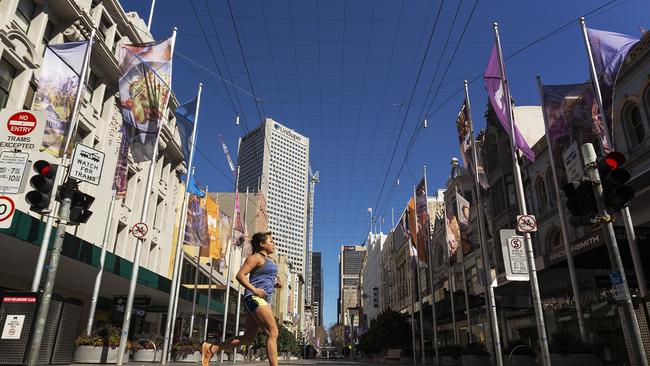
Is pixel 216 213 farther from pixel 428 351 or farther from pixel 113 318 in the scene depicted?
pixel 428 351

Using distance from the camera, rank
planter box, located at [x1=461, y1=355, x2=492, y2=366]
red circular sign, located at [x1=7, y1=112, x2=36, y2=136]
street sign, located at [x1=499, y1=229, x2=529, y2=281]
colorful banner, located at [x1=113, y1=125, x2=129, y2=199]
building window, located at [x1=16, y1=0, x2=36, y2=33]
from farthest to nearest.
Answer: colorful banner, located at [x1=113, y1=125, x2=129, y2=199]
planter box, located at [x1=461, y1=355, x2=492, y2=366]
building window, located at [x1=16, y1=0, x2=36, y2=33]
street sign, located at [x1=499, y1=229, x2=529, y2=281]
red circular sign, located at [x1=7, y1=112, x2=36, y2=136]

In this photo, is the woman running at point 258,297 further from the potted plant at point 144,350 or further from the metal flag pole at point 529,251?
the potted plant at point 144,350

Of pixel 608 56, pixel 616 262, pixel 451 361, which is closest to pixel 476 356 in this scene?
pixel 451 361

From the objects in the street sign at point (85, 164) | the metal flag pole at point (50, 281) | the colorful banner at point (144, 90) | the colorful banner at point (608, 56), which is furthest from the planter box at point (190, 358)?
the colorful banner at point (608, 56)

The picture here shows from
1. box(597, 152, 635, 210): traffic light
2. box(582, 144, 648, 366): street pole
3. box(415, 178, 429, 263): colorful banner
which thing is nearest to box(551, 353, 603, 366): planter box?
box(582, 144, 648, 366): street pole

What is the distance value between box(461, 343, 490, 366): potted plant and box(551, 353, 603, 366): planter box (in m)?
6.87

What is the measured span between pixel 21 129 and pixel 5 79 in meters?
11.4

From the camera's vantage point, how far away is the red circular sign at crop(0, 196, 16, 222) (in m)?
7.27

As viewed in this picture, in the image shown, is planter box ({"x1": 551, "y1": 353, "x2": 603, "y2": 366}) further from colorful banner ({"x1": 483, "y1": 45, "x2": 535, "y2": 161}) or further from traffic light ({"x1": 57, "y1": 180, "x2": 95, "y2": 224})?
traffic light ({"x1": 57, "y1": 180, "x2": 95, "y2": 224})

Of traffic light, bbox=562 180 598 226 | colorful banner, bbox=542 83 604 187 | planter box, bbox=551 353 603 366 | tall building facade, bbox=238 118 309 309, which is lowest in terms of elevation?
planter box, bbox=551 353 603 366

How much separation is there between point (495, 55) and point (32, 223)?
52.7 ft

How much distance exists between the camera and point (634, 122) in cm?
1927

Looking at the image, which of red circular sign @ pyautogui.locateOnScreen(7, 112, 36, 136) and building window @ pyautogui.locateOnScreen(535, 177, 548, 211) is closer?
red circular sign @ pyautogui.locateOnScreen(7, 112, 36, 136)

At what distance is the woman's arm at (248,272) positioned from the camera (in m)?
5.57
